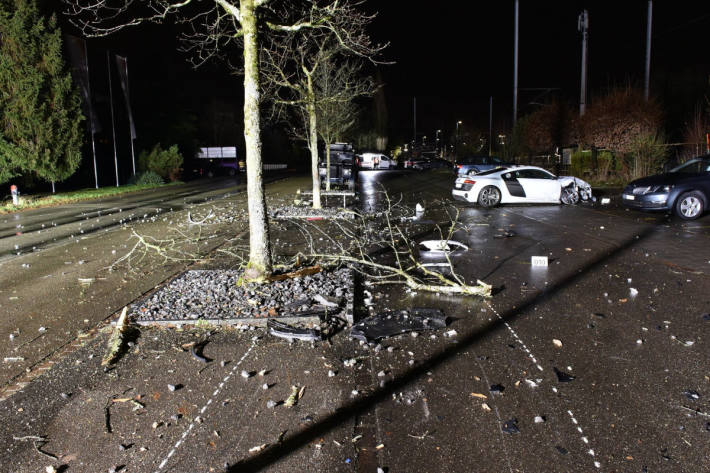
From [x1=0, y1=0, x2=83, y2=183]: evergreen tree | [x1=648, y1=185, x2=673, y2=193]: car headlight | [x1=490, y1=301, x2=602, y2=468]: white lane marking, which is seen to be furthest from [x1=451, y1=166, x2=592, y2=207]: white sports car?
[x1=0, y1=0, x2=83, y2=183]: evergreen tree

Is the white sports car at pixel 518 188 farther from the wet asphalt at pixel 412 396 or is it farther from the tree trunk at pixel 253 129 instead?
the tree trunk at pixel 253 129

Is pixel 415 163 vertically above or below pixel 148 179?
above

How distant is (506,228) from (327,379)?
9.38m

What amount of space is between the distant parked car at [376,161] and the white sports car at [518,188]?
1509 inches

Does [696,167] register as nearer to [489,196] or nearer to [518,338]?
[489,196]

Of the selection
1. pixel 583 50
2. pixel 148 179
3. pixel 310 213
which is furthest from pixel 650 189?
pixel 148 179

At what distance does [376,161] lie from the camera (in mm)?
55438

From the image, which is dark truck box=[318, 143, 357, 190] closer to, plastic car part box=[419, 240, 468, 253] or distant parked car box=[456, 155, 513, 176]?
distant parked car box=[456, 155, 513, 176]

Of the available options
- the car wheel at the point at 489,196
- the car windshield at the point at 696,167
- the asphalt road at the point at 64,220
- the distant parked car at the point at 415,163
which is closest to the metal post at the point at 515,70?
the distant parked car at the point at 415,163

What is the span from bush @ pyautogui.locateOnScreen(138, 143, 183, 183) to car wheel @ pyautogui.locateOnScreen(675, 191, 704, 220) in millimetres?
32584

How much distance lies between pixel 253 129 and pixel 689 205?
12.0 metres

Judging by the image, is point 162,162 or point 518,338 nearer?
point 518,338

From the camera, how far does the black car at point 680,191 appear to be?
41.5 feet

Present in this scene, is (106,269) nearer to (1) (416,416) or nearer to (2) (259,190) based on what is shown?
(2) (259,190)
